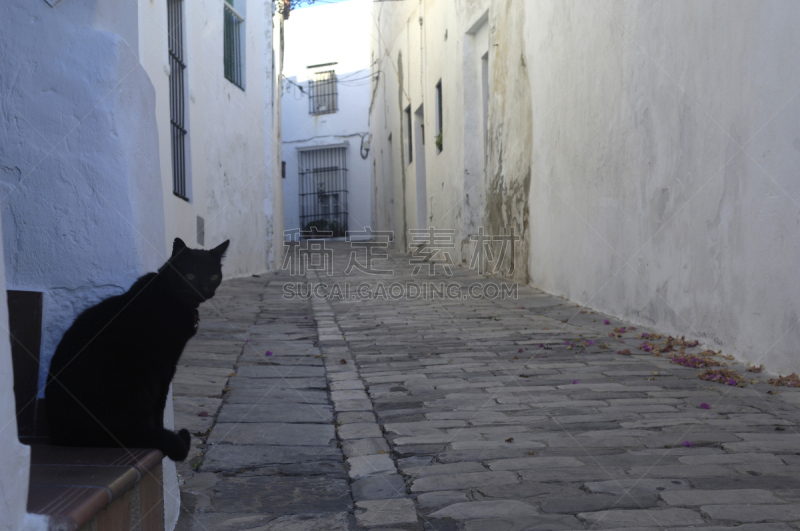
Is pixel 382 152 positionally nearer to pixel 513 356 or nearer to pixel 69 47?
pixel 513 356

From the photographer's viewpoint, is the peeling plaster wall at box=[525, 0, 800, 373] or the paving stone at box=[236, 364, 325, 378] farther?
the paving stone at box=[236, 364, 325, 378]

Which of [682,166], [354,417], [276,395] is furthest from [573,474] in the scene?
[682,166]

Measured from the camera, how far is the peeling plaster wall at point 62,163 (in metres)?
2.40

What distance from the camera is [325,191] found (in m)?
29.0

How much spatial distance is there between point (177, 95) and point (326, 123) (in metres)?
20.1

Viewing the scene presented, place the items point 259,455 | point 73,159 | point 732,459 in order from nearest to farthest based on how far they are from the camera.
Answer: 1. point 73,159
2. point 732,459
3. point 259,455

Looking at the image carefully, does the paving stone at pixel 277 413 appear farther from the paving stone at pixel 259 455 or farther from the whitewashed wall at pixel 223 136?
the whitewashed wall at pixel 223 136

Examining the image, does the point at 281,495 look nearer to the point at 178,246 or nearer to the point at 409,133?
the point at 178,246

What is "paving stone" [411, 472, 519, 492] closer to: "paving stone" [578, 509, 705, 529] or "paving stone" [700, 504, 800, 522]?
"paving stone" [578, 509, 705, 529]

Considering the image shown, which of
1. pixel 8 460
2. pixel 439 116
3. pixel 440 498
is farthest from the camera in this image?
pixel 439 116

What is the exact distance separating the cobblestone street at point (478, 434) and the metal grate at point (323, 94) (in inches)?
907

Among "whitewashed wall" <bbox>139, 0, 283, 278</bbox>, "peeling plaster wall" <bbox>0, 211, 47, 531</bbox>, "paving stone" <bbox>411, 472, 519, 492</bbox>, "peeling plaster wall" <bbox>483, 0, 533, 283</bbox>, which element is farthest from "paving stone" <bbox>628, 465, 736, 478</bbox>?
"peeling plaster wall" <bbox>483, 0, 533, 283</bbox>

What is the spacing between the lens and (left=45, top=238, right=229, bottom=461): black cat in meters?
2.19

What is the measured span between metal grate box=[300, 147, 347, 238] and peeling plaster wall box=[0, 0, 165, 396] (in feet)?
85.9
